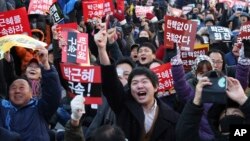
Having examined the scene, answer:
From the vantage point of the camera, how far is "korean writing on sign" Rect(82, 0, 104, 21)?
325 inches

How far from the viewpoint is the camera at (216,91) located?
153 inches

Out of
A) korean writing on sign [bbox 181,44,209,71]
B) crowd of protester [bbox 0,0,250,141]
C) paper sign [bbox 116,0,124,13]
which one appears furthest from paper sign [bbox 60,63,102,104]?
paper sign [bbox 116,0,124,13]

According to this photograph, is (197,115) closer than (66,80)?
Yes

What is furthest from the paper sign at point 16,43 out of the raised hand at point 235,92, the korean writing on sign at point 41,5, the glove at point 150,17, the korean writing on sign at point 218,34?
the glove at point 150,17

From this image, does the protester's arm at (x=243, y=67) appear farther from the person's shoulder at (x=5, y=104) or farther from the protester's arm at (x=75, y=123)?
the person's shoulder at (x=5, y=104)

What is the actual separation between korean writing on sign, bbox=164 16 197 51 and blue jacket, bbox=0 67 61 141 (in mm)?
1954

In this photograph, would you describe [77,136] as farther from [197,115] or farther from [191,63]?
[191,63]

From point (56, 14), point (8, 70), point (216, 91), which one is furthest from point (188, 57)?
A: point (216, 91)

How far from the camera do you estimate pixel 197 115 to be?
4047mm

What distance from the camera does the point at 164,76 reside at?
596cm

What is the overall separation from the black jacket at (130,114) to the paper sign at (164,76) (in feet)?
4.45

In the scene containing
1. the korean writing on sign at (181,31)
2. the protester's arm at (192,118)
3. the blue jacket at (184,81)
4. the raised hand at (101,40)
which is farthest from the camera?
the korean writing on sign at (181,31)

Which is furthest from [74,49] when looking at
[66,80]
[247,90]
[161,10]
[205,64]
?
[161,10]

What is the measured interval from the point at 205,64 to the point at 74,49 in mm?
1379
